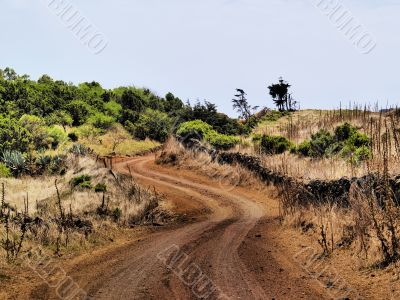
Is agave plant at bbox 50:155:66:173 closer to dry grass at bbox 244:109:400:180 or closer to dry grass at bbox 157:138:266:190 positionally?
dry grass at bbox 157:138:266:190

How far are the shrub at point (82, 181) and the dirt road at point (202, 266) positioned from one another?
3998mm

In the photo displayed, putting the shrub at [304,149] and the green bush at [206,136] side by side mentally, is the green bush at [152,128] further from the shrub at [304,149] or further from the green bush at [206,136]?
the shrub at [304,149]

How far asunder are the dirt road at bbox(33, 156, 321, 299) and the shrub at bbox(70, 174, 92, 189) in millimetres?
3998

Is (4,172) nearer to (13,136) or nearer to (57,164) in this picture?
(57,164)

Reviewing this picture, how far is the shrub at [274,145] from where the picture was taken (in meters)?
20.1

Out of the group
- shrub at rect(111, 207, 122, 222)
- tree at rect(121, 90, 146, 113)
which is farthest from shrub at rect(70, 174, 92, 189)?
tree at rect(121, 90, 146, 113)

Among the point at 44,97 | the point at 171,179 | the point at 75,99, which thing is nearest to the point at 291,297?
the point at 171,179

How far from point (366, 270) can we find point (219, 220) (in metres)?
5.48

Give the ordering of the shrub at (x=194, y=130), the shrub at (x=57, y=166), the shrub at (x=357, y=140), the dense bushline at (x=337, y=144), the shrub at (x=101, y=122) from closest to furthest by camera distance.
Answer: the shrub at (x=57, y=166) → the dense bushline at (x=337, y=144) → the shrub at (x=357, y=140) → the shrub at (x=194, y=130) → the shrub at (x=101, y=122)

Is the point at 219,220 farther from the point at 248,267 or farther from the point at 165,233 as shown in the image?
the point at 248,267

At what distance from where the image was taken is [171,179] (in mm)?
18734

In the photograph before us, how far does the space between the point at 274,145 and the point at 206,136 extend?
5033 millimetres

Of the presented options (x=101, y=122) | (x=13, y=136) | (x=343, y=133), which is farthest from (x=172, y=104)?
(x=343, y=133)

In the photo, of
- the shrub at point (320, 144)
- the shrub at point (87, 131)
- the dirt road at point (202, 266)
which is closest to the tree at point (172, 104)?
the shrub at point (87, 131)
